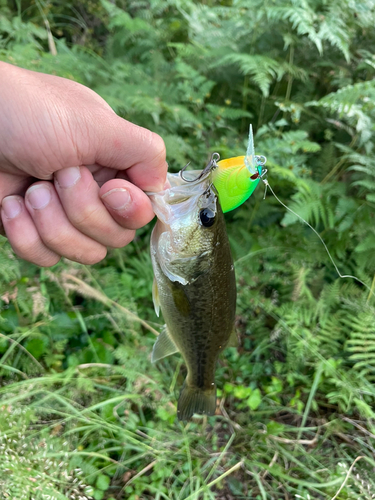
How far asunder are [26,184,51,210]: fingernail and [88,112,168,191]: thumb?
0.29 metres

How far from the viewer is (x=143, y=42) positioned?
397 cm

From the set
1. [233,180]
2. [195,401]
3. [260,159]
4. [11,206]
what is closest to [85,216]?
[11,206]

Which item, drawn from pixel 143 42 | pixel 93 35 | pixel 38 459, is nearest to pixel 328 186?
pixel 143 42

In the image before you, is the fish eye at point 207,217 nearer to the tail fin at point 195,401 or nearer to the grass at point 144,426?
the tail fin at point 195,401

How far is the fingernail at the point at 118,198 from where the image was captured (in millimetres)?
1397

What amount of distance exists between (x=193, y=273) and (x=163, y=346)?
645 mm

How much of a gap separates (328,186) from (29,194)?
9.01 feet

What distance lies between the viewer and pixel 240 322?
10.7ft

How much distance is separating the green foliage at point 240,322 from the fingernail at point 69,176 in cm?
124

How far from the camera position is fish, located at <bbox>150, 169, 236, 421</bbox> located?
4.54 ft

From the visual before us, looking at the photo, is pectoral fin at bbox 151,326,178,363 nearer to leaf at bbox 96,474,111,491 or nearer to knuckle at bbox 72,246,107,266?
knuckle at bbox 72,246,107,266

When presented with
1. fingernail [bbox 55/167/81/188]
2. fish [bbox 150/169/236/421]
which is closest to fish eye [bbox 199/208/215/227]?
fish [bbox 150/169/236/421]

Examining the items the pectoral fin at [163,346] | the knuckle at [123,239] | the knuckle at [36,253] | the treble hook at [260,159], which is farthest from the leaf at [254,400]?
the treble hook at [260,159]

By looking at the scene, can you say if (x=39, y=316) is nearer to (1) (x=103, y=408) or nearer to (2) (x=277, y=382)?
(1) (x=103, y=408)
